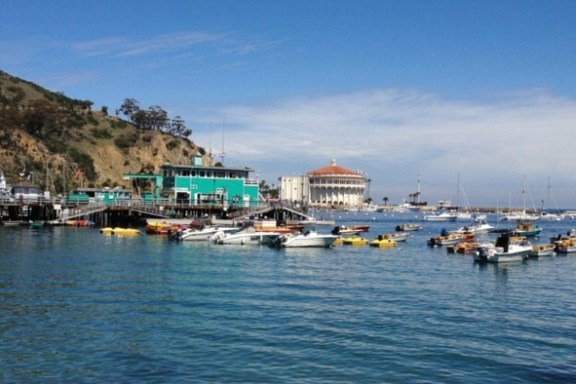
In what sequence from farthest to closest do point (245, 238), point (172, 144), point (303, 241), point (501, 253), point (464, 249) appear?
1. point (172, 144)
2. point (245, 238)
3. point (303, 241)
4. point (464, 249)
5. point (501, 253)

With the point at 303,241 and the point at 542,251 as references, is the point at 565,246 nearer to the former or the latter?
the point at 542,251

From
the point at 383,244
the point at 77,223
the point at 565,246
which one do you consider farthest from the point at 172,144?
the point at 565,246

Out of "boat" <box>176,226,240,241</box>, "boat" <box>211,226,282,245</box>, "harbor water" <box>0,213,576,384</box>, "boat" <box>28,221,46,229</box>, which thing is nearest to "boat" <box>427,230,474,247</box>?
"boat" <box>211,226,282,245</box>

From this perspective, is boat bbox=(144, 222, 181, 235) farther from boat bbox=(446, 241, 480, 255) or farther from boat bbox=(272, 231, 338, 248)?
boat bbox=(446, 241, 480, 255)

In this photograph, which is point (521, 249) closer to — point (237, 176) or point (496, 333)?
point (496, 333)

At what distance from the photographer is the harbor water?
A: 1992cm

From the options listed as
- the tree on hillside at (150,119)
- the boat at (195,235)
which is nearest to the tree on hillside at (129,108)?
the tree on hillside at (150,119)

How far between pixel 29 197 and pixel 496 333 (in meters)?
80.0

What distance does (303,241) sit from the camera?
61.4 metres

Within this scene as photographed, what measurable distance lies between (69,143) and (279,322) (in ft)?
401

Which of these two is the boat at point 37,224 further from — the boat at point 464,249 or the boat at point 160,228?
the boat at point 464,249

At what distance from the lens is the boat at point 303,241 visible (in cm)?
6106

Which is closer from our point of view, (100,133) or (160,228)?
(160,228)

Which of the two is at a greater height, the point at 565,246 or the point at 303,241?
the point at 303,241
